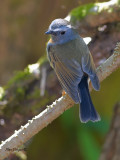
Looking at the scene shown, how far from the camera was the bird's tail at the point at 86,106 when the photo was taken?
285cm

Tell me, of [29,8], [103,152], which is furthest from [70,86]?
[29,8]

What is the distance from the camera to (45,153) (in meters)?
4.89

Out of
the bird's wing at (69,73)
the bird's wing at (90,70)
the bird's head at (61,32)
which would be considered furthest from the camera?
the bird's head at (61,32)

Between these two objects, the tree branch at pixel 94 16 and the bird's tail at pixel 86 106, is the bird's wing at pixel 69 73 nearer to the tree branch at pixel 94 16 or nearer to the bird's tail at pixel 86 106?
the bird's tail at pixel 86 106

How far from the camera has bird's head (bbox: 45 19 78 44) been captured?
3.17 metres

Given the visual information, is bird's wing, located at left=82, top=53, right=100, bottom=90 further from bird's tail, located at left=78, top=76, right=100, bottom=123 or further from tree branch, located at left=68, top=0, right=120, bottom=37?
tree branch, located at left=68, top=0, right=120, bottom=37

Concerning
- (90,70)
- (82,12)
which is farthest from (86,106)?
(82,12)

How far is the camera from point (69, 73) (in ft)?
10.2

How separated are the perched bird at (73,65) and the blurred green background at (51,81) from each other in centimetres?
81

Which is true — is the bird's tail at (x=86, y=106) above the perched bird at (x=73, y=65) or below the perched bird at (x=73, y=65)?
below

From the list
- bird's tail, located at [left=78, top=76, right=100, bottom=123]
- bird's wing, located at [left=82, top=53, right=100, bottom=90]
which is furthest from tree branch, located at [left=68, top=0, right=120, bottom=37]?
bird's tail, located at [left=78, top=76, right=100, bottom=123]

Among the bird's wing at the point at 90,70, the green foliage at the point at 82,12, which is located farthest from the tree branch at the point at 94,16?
the bird's wing at the point at 90,70

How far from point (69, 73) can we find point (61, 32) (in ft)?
1.39

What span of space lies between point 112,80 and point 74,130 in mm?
792
